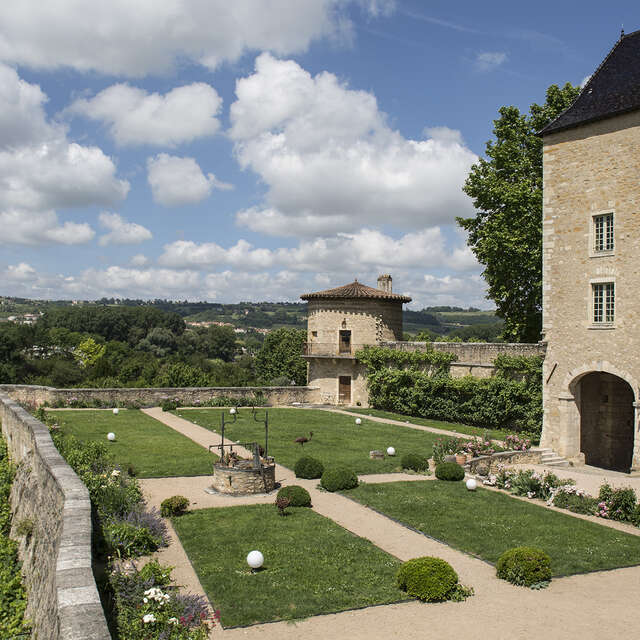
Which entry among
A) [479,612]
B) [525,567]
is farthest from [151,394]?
[479,612]

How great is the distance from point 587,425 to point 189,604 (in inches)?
731

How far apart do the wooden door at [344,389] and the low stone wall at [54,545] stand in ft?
69.9

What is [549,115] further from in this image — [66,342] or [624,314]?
[66,342]

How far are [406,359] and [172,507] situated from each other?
20.9m

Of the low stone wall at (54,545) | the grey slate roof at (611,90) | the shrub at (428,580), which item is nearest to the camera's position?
the low stone wall at (54,545)

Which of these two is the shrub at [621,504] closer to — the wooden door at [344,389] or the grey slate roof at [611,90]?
the grey slate roof at [611,90]

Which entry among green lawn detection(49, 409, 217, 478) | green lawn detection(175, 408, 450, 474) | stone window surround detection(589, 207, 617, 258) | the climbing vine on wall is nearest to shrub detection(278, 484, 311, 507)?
green lawn detection(49, 409, 217, 478)

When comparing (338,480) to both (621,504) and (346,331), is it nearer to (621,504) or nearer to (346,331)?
(621,504)

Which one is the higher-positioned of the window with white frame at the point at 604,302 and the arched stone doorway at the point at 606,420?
the window with white frame at the point at 604,302

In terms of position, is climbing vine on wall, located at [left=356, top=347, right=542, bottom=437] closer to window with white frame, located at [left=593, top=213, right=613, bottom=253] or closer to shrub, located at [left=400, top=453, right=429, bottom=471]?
window with white frame, located at [left=593, top=213, right=613, bottom=253]

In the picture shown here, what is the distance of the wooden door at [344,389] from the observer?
36.3 meters

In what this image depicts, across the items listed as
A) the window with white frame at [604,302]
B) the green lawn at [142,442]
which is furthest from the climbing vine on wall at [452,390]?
the green lawn at [142,442]

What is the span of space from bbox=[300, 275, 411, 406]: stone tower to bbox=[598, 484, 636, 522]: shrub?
2114 centimetres

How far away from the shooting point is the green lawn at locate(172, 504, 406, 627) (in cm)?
928
